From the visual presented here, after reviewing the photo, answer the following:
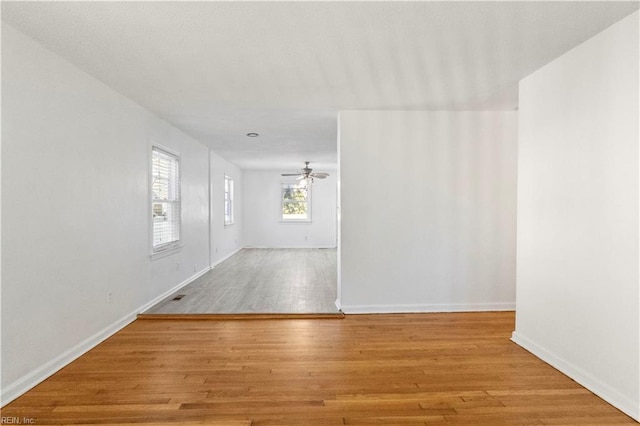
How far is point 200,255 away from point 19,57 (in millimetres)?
4380

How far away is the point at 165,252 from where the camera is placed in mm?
4781

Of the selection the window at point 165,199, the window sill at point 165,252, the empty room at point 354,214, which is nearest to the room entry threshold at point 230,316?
the empty room at point 354,214

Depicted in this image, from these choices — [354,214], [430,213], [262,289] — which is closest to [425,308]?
[430,213]

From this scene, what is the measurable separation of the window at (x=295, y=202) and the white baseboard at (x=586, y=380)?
8.20 m

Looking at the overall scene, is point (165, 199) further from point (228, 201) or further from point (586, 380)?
point (586, 380)

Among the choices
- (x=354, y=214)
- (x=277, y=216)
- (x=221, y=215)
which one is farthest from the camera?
(x=277, y=216)

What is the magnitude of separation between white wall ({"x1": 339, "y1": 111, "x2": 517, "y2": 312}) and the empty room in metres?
0.03

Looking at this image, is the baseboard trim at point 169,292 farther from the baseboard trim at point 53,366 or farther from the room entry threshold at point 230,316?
the baseboard trim at point 53,366

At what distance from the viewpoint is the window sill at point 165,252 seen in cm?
445

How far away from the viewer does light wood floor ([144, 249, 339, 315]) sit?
4.28 m

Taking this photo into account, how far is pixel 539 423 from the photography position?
209cm

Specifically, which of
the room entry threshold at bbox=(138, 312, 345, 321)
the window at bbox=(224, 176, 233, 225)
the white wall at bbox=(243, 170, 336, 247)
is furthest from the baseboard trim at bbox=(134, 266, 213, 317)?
the white wall at bbox=(243, 170, 336, 247)

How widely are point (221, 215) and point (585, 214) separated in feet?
22.5

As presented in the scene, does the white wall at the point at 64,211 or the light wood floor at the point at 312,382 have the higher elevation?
the white wall at the point at 64,211
